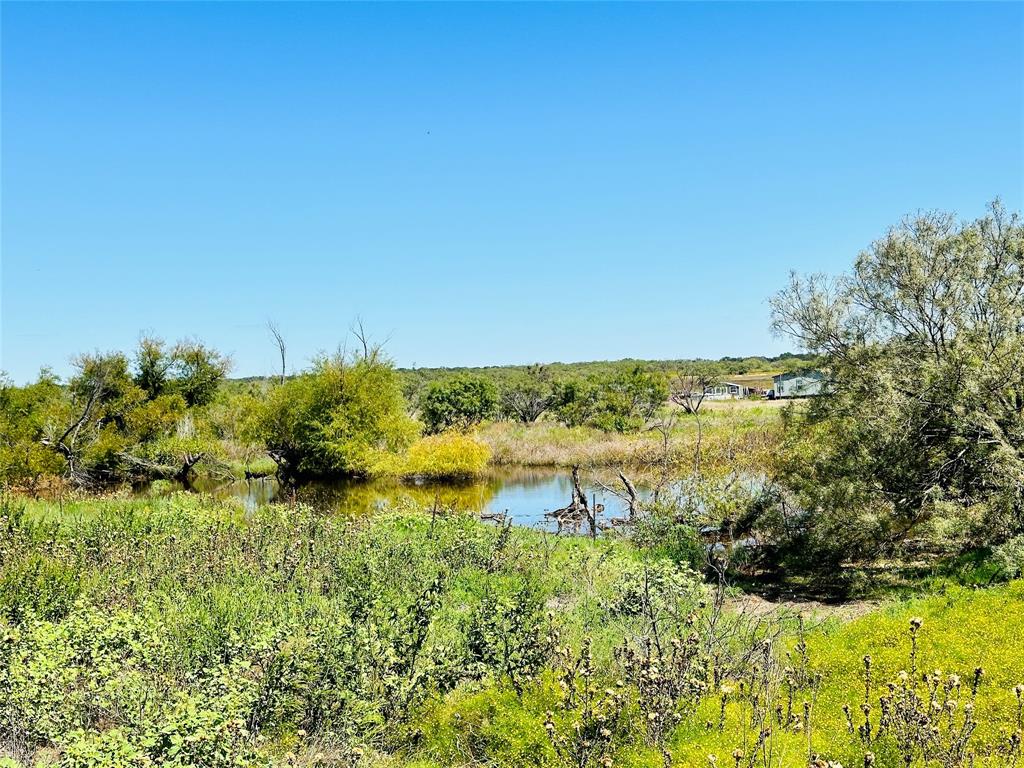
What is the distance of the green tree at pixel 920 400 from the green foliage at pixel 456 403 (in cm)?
3611

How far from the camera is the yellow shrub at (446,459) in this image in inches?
1332

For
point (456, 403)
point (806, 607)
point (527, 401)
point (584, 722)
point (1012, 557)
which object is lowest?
point (806, 607)

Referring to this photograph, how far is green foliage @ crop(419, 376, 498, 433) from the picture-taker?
50969 millimetres

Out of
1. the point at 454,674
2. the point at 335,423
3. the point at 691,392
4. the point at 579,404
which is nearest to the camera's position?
the point at 454,674

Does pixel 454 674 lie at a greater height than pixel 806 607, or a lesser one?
greater

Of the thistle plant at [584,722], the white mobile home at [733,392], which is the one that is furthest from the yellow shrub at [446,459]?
the white mobile home at [733,392]

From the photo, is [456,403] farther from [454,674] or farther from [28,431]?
[454,674]

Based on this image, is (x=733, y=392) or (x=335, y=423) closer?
(x=335, y=423)

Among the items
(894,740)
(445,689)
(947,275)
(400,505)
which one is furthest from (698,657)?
(400,505)

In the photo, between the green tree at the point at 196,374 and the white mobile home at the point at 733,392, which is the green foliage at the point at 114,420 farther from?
the white mobile home at the point at 733,392

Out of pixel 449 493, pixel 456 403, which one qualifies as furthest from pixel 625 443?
pixel 456 403

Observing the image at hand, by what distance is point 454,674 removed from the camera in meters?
6.54

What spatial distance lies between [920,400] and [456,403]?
4046 cm

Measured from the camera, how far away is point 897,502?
12562 mm
